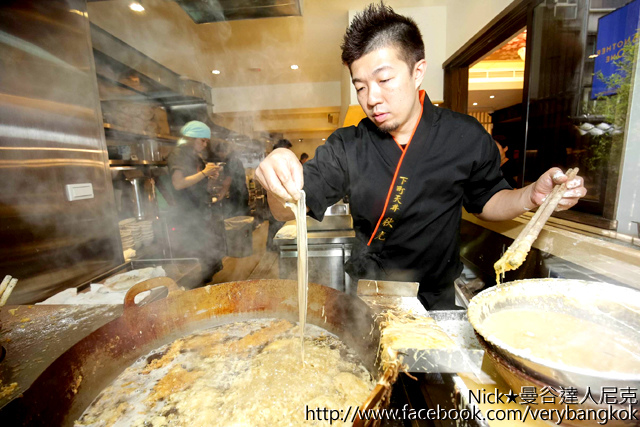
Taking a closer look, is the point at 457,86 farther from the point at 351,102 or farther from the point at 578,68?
the point at 578,68

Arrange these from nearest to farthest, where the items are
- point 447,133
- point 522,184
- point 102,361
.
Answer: point 102,361 → point 447,133 → point 522,184

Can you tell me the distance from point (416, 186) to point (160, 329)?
1588 mm

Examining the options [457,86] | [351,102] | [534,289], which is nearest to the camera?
[534,289]

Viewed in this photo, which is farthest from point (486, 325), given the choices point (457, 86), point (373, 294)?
point (457, 86)

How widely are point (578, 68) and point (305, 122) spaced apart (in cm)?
977

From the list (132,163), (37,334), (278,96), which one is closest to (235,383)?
(37,334)

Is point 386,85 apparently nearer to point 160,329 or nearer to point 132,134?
point 160,329

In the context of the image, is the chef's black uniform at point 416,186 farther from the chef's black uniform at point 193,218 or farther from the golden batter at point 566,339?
the chef's black uniform at point 193,218

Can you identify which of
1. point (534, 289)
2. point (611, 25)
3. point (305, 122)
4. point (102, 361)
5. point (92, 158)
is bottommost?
point (102, 361)

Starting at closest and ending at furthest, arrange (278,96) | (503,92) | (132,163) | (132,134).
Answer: (132,163), (132,134), (278,96), (503,92)

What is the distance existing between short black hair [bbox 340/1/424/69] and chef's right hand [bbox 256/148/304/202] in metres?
0.77

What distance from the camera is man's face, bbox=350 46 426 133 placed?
1.47 meters

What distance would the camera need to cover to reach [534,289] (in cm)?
90

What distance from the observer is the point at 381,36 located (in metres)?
1.47
